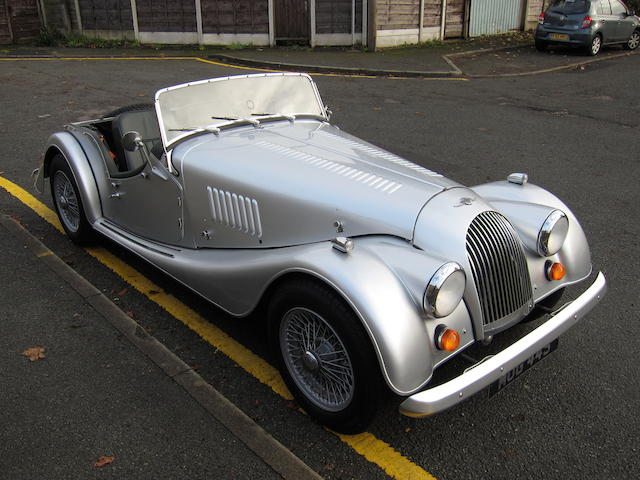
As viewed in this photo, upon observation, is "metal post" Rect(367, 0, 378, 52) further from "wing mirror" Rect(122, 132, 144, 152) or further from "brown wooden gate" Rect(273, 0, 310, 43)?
"wing mirror" Rect(122, 132, 144, 152)

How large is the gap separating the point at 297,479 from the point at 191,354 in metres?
1.25

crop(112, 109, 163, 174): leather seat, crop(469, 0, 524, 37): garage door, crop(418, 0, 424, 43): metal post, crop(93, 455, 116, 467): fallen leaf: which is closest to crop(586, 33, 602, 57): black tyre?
crop(469, 0, 524, 37): garage door

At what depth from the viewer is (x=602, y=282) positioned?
3.50m

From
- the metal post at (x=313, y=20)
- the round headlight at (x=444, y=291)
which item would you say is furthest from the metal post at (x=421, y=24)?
the round headlight at (x=444, y=291)

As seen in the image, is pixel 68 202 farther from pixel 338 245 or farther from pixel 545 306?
pixel 545 306

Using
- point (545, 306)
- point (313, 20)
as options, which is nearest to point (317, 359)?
point (545, 306)

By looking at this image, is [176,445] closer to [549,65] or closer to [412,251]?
[412,251]

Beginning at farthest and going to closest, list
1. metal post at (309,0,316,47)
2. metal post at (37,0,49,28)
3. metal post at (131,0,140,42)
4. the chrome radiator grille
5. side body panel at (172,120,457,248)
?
1. metal post at (37,0,49,28)
2. metal post at (131,0,140,42)
3. metal post at (309,0,316,47)
4. side body panel at (172,120,457,248)
5. the chrome radiator grille

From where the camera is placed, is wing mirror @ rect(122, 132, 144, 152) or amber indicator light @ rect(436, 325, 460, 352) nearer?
amber indicator light @ rect(436, 325, 460, 352)

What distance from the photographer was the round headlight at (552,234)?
3.38 m

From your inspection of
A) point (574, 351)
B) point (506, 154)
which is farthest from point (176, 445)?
point (506, 154)

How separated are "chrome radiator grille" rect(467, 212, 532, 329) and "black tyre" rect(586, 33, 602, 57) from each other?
14.6m

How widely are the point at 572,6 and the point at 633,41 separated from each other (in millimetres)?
3210

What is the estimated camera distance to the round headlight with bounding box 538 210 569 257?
338cm
